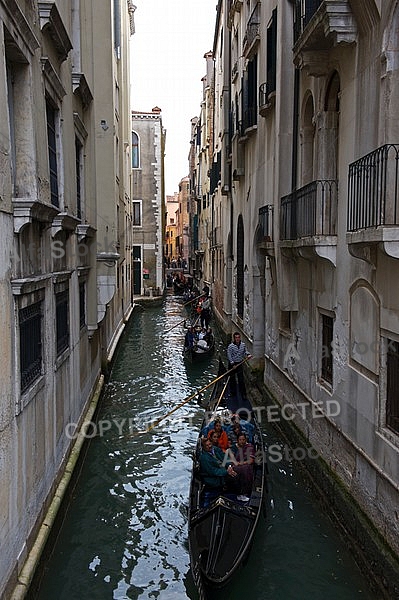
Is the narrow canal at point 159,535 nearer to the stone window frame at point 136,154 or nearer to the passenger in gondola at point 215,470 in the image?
the passenger in gondola at point 215,470

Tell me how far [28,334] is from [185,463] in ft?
14.4

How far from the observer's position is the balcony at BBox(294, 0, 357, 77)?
586cm

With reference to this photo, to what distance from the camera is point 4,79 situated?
419 centimetres

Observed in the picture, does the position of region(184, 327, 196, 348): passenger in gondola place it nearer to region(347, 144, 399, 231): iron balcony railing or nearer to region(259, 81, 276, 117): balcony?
region(259, 81, 276, 117): balcony

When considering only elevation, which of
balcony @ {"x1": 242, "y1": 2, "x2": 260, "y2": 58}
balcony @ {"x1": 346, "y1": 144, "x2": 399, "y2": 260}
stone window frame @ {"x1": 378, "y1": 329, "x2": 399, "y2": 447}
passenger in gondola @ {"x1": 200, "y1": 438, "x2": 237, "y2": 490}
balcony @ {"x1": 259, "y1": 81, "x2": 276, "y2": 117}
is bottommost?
passenger in gondola @ {"x1": 200, "y1": 438, "x2": 237, "y2": 490}

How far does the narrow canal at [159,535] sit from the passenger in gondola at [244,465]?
547mm

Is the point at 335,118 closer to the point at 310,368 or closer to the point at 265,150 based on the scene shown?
the point at 310,368

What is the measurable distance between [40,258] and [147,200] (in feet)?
89.1

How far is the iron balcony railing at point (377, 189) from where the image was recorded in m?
4.90

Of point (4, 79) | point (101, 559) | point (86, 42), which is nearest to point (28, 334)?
point (4, 79)

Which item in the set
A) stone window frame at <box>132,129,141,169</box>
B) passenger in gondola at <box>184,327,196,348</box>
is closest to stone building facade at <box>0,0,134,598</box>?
passenger in gondola at <box>184,327,196,348</box>

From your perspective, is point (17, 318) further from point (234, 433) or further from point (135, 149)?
point (135, 149)

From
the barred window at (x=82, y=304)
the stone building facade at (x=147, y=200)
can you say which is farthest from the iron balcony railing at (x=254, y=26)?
the stone building facade at (x=147, y=200)

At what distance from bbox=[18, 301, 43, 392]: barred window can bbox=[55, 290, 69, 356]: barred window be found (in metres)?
1.09
